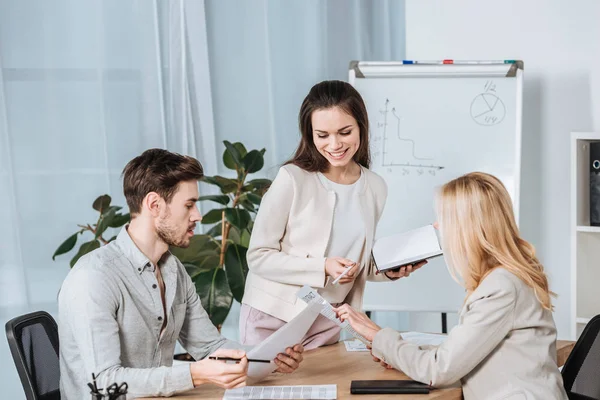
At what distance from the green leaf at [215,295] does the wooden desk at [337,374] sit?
102 cm

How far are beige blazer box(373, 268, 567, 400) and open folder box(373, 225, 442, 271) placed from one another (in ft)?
1.03

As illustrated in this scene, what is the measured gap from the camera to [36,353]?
2.01 m

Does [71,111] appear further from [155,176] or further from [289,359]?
[289,359]

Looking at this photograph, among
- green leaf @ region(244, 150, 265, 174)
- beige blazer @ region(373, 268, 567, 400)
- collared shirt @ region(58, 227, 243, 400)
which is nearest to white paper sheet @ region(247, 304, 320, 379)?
collared shirt @ region(58, 227, 243, 400)

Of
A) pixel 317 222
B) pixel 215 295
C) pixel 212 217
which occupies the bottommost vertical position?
pixel 215 295

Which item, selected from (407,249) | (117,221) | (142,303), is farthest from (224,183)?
(142,303)

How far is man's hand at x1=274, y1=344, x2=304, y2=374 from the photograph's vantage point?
1.98m

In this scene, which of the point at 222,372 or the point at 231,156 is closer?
the point at 222,372

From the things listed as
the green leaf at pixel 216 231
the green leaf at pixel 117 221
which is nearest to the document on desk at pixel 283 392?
the green leaf at pixel 117 221

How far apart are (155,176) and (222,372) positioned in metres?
0.54

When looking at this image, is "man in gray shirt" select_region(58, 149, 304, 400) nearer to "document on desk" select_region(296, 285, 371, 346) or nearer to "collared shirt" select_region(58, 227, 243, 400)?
"collared shirt" select_region(58, 227, 243, 400)

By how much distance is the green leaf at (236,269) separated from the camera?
335 centimetres

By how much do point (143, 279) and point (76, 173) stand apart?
1.88 meters

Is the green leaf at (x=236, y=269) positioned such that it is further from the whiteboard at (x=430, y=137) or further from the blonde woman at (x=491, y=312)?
the blonde woman at (x=491, y=312)
